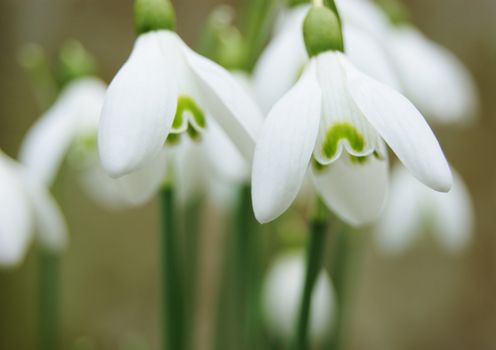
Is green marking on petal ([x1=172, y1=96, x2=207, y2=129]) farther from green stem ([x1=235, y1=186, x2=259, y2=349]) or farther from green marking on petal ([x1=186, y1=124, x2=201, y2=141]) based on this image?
green stem ([x1=235, y1=186, x2=259, y2=349])

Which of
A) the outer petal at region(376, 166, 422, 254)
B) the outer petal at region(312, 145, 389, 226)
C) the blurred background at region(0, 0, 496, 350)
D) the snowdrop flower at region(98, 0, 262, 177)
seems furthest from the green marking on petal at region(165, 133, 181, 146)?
the blurred background at region(0, 0, 496, 350)

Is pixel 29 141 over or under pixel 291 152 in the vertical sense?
over

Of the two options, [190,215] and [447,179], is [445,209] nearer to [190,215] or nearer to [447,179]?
[190,215]

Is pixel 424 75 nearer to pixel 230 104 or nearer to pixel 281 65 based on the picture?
pixel 281 65

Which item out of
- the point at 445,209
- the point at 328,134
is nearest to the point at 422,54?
the point at 445,209

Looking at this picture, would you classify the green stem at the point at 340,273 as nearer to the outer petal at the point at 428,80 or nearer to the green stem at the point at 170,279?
the outer petal at the point at 428,80

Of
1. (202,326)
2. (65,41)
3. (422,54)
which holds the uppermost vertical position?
(65,41)

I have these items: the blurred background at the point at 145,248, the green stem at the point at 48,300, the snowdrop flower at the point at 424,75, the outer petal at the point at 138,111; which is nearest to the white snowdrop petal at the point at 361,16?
the snowdrop flower at the point at 424,75
